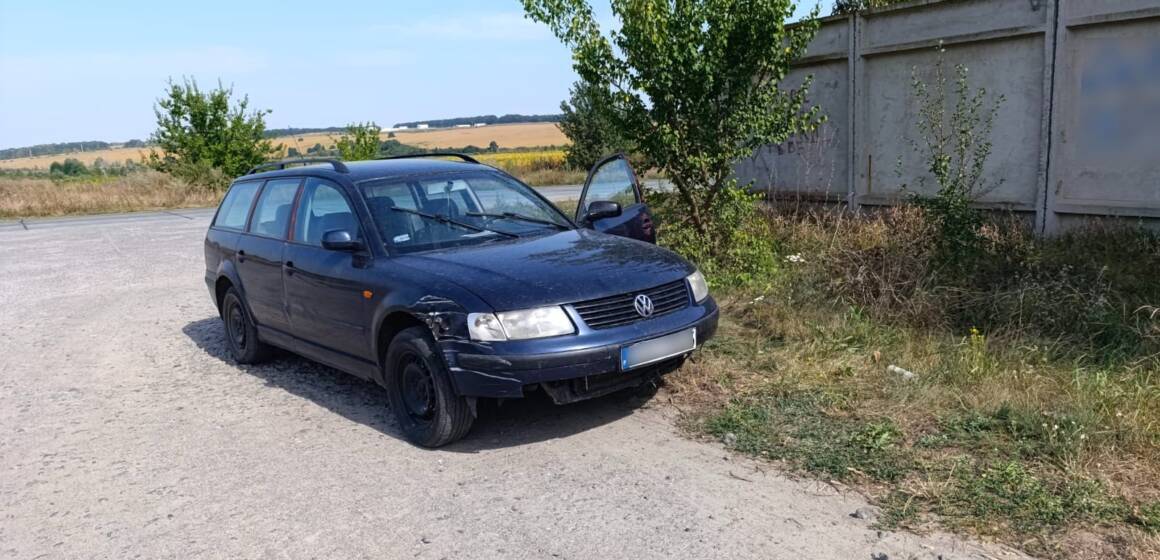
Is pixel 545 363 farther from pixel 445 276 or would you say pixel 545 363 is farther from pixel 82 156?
pixel 82 156

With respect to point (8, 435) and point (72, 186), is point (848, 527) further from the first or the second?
point (72, 186)

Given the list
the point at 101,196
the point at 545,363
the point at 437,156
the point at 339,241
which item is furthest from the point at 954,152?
the point at 101,196

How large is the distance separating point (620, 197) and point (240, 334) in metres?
3.49

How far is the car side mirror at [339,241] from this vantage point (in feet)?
18.5

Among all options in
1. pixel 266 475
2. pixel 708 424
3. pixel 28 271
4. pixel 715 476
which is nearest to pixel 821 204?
pixel 708 424

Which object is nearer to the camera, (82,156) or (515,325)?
(515,325)

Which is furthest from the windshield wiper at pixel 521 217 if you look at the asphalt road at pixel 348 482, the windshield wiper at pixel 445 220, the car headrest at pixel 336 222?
the asphalt road at pixel 348 482

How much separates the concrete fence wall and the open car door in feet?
10.9

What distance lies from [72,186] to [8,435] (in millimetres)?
31652

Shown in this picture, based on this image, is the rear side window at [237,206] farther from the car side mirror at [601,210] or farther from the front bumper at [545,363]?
the front bumper at [545,363]

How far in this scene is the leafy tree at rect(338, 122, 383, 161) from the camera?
26266 millimetres

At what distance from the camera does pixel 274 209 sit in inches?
275

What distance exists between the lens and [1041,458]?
14.3 feet

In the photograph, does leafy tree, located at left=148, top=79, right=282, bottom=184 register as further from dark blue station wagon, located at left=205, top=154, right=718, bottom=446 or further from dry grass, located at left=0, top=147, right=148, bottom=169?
dry grass, located at left=0, top=147, right=148, bottom=169
